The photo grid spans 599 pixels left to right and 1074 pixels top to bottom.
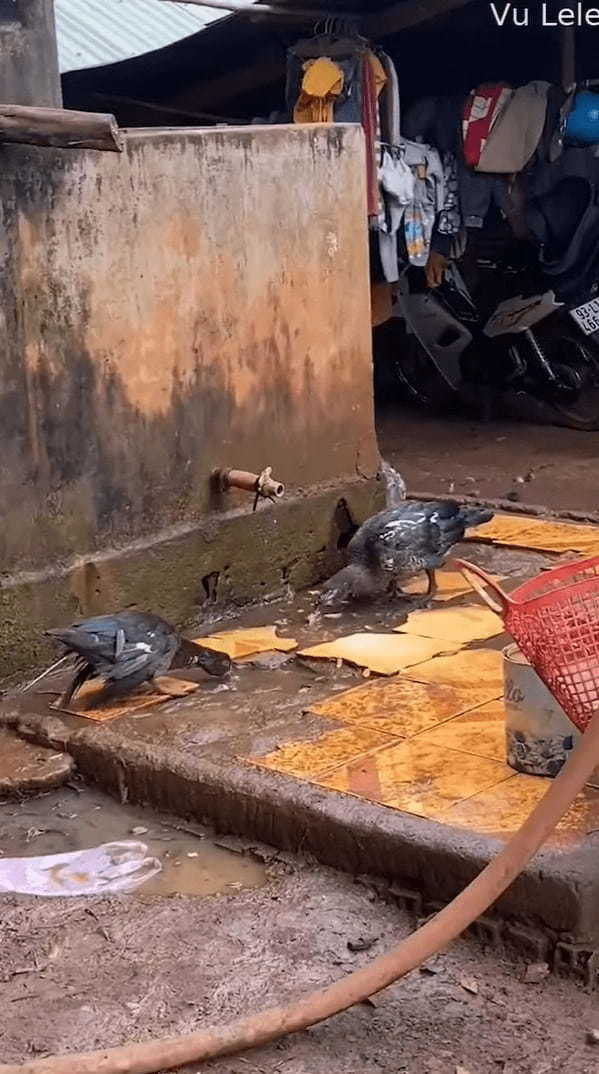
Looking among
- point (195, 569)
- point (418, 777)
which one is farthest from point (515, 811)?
point (195, 569)

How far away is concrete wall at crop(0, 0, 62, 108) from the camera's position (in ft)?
20.3

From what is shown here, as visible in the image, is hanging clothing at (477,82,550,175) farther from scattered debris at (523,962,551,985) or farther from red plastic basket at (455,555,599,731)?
scattered debris at (523,962,551,985)

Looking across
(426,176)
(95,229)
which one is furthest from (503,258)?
(95,229)

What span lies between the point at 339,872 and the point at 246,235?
3618 millimetres

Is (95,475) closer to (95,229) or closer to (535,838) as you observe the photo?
(95,229)

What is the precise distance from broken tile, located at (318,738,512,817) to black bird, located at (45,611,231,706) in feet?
3.81

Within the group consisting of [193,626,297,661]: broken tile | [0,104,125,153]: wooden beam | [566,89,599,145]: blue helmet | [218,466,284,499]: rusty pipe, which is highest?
[566,89,599,145]: blue helmet

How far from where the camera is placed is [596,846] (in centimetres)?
419

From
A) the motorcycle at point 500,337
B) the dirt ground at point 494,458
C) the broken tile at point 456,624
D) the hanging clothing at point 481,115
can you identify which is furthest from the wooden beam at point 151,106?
the broken tile at point 456,624

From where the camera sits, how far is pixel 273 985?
13.2 feet

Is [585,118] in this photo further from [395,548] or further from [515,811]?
[515,811]

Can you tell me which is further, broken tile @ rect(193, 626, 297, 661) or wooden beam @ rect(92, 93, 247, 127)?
wooden beam @ rect(92, 93, 247, 127)

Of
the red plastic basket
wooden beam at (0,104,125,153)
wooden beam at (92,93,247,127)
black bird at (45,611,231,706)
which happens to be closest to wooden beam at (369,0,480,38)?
wooden beam at (92,93,247,127)

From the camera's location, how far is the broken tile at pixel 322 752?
16.7 ft
